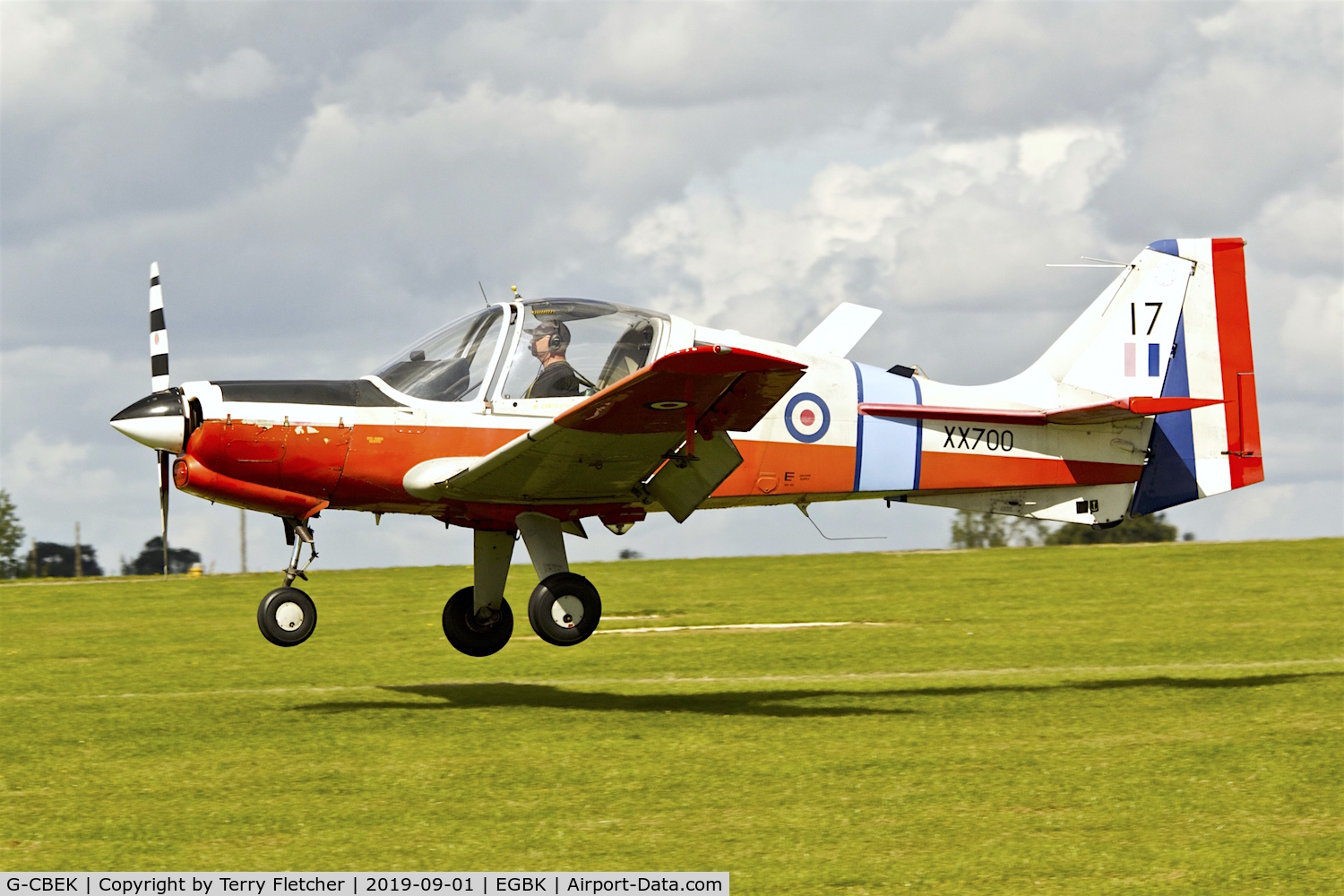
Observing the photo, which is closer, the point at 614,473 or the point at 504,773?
the point at 504,773

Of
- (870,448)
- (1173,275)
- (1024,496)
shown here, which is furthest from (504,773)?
(1173,275)

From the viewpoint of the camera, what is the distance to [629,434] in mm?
10906

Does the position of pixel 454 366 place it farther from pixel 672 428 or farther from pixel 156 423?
pixel 156 423

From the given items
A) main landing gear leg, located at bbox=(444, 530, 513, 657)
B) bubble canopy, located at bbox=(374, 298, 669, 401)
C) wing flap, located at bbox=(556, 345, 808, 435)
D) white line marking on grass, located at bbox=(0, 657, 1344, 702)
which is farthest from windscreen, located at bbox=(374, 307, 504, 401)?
white line marking on grass, located at bbox=(0, 657, 1344, 702)

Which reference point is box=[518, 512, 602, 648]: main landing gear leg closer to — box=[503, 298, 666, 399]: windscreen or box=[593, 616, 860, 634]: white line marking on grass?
box=[503, 298, 666, 399]: windscreen

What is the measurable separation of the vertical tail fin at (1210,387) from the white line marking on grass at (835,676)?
206 cm

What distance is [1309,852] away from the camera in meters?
7.50

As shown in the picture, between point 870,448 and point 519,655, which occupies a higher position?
point 870,448

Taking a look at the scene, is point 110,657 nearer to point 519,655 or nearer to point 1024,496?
point 519,655

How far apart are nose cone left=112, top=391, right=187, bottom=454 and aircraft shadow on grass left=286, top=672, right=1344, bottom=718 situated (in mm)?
2797

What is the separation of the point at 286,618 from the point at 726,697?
4276 millimetres

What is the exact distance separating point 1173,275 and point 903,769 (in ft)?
22.9

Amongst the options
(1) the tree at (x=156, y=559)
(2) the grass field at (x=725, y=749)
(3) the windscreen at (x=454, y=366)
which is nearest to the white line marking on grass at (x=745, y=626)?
(2) the grass field at (x=725, y=749)

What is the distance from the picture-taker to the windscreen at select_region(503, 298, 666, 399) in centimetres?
1182
